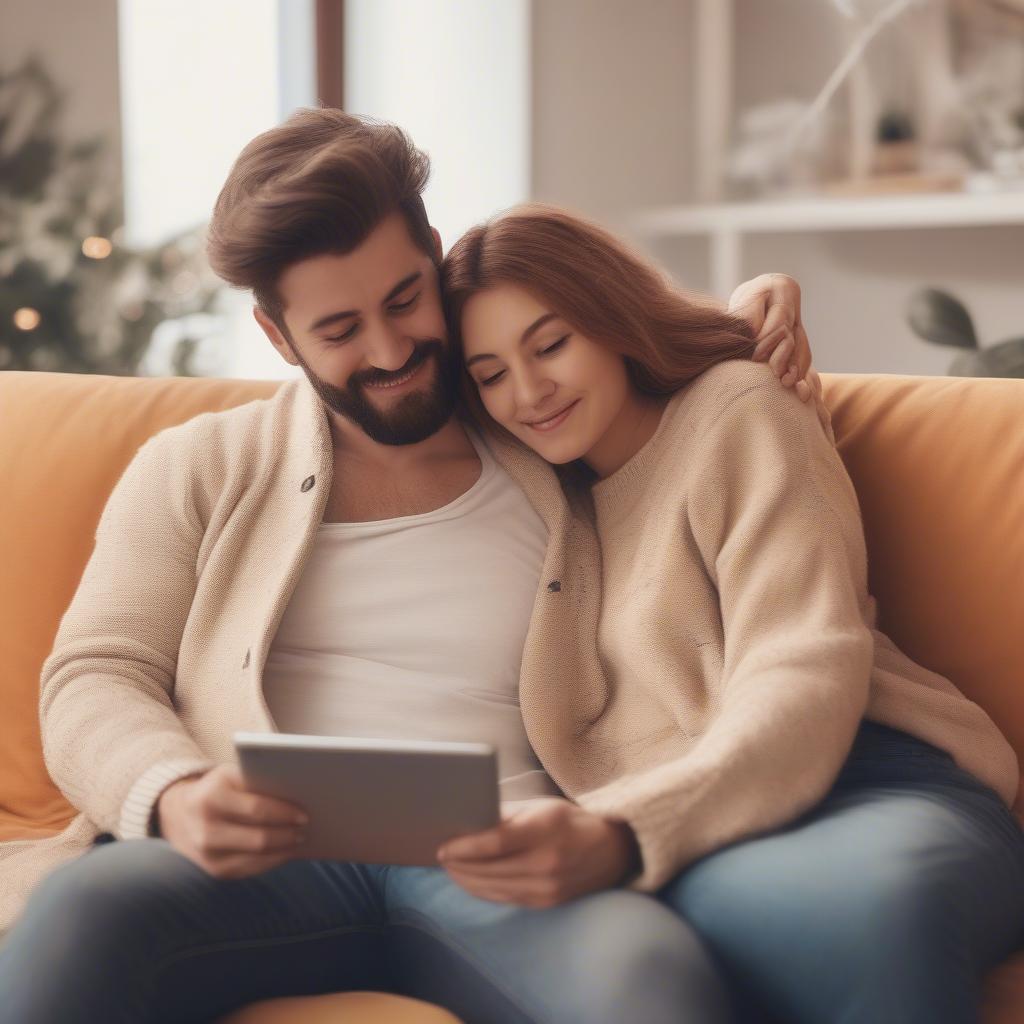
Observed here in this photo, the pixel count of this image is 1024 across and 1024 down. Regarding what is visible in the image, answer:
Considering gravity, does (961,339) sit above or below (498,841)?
above

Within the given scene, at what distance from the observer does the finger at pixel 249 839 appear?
1.15 m

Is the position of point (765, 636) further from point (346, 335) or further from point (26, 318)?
point (26, 318)

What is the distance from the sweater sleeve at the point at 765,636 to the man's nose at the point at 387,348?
0.34 meters

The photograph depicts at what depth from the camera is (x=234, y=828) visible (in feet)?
3.81

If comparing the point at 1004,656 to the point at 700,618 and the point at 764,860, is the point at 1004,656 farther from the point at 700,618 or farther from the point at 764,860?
the point at 764,860

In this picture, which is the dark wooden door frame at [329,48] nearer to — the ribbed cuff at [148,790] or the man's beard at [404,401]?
the man's beard at [404,401]

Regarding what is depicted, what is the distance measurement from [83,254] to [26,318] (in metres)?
0.21

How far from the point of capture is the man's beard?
1.55m

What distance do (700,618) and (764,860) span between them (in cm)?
33

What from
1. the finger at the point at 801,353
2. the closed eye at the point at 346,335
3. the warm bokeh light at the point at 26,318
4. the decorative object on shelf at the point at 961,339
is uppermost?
the closed eye at the point at 346,335

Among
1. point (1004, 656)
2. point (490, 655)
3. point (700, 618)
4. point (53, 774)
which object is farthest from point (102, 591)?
point (1004, 656)

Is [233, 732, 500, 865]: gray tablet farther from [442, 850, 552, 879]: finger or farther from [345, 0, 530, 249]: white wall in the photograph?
[345, 0, 530, 249]: white wall

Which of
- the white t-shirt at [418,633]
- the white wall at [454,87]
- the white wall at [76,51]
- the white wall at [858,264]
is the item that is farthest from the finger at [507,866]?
the white wall at [454,87]

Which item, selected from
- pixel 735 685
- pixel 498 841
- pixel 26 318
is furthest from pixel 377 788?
pixel 26 318
